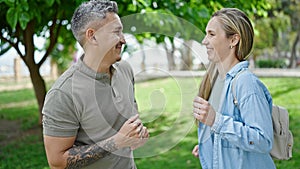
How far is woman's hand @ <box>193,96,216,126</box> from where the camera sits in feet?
5.99

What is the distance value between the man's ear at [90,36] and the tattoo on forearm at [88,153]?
0.43 meters

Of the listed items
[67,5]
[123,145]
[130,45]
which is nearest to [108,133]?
[123,145]

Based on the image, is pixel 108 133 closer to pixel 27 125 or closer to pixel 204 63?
pixel 204 63

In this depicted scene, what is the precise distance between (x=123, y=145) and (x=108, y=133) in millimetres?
124

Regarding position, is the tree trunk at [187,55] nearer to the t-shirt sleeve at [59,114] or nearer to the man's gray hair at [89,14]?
the man's gray hair at [89,14]

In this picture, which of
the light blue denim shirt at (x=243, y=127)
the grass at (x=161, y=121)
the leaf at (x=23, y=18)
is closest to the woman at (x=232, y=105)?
the light blue denim shirt at (x=243, y=127)

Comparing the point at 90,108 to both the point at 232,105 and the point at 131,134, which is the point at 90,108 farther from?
the point at 232,105

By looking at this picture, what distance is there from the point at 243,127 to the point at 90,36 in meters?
0.76

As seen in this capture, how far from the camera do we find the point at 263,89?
1.93 meters

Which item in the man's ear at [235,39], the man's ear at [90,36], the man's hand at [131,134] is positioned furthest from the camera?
the man's ear at [235,39]

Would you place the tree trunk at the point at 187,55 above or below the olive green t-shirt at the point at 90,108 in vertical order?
above

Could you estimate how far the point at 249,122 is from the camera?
182 centimetres

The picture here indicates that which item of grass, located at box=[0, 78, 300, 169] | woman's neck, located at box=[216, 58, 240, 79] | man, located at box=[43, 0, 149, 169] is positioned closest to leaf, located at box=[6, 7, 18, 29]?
grass, located at box=[0, 78, 300, 169]

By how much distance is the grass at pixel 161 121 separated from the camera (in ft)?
6.41
